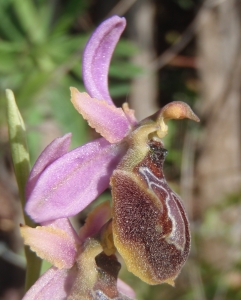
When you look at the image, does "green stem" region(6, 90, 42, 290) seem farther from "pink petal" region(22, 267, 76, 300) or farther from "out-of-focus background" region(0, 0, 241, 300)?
"out-of-focus background" region(0, 0, 241, 300)

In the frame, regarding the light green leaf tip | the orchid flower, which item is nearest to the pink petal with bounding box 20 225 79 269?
the orchid flower

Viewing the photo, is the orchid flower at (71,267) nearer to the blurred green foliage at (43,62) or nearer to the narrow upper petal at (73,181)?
the narrow upper petal at (73,181)

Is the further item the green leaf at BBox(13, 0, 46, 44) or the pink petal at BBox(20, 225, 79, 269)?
the green leaf at BBox(13, 0, 46, 44)

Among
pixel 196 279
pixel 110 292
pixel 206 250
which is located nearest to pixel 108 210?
pixel 110 292

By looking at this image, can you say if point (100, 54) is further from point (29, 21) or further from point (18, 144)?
point (29, 21)

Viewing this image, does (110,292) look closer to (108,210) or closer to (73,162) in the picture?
(108,210)

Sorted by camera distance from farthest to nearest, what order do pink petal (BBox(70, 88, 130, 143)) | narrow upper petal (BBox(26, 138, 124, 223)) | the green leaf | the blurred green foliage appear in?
1. the green leaf
2. the blurred green foliage
3. pink petal (BBox(70, 88, 130, 143))
4. narrow upper petal (BBox(26, 138, 124, 223))

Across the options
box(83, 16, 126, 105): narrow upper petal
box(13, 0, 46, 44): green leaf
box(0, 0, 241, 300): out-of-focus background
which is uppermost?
box(83, 16, 126, 105): narrow upper petal

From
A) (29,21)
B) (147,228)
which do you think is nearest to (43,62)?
(29,21)

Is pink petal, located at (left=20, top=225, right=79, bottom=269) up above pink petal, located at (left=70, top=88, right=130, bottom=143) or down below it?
below
